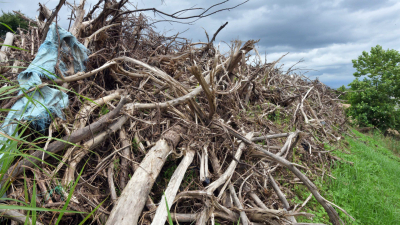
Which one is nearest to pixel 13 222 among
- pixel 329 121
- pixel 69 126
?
pixel 69 126

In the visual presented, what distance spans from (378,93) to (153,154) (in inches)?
543

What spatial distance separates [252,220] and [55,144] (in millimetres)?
2003

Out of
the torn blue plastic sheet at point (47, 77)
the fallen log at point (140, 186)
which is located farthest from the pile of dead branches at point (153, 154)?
the torn blue plastic sheet at point (47, 77)

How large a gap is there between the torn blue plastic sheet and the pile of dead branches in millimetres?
132

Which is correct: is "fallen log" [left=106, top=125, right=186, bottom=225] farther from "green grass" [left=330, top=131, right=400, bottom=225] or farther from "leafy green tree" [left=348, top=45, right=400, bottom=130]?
"leafy green tree" [left=348, top=45, right=400, bottom=130]

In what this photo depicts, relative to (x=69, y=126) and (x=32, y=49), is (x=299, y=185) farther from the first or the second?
(x=32, y=49)

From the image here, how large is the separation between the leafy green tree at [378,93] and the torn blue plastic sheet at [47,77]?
41.6 feet

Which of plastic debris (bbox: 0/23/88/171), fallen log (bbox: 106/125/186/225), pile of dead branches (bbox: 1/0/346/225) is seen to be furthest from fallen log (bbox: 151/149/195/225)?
plastic debris (bbox: 0/23/88/171)

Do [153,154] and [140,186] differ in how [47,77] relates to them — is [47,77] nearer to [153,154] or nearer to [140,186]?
[153,154]

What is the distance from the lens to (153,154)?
2105 mm

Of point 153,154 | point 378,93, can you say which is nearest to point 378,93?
point 378,93

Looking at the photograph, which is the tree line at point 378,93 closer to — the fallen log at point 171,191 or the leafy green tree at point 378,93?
the leafy green tree at point 378,93

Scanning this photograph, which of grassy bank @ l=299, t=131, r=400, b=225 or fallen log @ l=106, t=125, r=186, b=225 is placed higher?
fallen log @ l=106, t=125, r=186, b=225

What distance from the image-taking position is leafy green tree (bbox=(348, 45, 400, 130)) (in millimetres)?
11273
